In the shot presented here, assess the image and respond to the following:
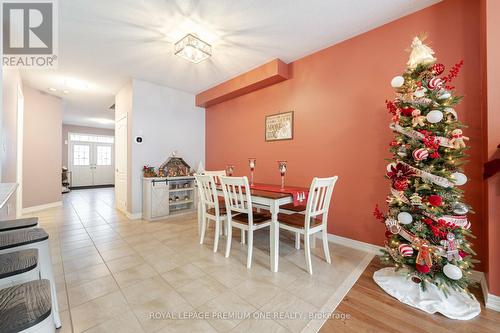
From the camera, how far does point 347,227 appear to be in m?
2.78

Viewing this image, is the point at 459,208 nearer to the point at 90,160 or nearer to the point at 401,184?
the point at 401,184

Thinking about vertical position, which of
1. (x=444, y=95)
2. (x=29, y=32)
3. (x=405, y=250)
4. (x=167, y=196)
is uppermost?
(x=29, y=32)

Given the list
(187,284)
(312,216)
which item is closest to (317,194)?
(312,216)

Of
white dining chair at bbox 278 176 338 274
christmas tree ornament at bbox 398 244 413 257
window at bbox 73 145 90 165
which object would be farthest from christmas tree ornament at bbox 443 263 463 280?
window at bbox 73 145 90 165

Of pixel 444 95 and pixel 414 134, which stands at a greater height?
pixel 444 95

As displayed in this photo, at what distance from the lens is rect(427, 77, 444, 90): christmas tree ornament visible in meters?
1.66

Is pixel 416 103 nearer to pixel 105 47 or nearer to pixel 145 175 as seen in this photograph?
pixel 105 47

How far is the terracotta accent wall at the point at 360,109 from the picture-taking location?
197 cm

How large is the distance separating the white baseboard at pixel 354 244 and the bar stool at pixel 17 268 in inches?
116

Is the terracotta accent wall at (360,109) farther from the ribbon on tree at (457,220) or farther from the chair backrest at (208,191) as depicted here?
the chair backrest at (208,191)

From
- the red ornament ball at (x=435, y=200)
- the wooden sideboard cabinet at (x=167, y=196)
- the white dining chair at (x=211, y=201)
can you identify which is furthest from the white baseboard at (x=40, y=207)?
the red ornament ball at (x=435, y=200)

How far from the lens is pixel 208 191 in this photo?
2658mm

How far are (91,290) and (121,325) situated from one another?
634 mm

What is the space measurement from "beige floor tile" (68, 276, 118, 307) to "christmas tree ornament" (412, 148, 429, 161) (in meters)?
2.84
